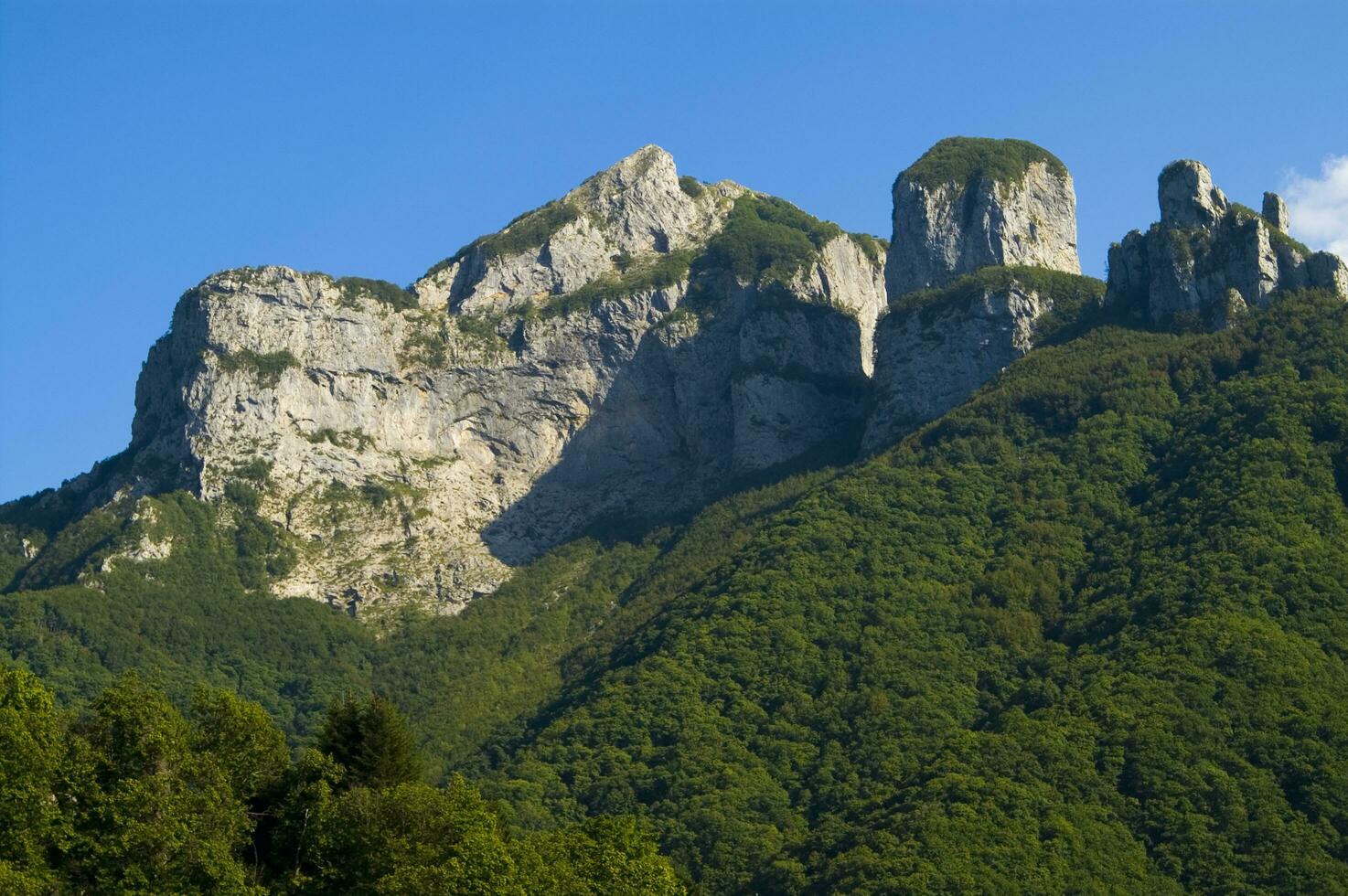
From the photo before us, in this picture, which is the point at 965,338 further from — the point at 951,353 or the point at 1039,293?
the point at 1039,293

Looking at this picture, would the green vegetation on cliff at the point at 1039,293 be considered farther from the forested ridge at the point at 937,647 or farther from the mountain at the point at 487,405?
the forested ridge at the point at 937,647

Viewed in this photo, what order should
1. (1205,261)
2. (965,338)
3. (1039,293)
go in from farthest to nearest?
(1039,293) < (965,338) < (1205,261)

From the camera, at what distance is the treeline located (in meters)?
64.1

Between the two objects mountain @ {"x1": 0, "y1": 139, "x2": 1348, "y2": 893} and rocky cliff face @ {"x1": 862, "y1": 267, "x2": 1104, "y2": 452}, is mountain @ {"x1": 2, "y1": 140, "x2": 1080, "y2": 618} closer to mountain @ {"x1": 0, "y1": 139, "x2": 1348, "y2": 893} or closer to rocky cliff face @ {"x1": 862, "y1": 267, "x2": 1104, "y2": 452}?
mountain @ {"x1": 0, "y1": 139, "x2": 1348, "y2": 893}

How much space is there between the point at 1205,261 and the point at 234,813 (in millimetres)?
115111

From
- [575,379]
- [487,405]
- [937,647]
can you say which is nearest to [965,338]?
[575,379]

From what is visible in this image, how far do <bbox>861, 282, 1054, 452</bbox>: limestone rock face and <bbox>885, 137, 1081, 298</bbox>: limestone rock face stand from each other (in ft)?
42.4

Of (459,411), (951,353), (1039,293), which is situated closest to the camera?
(951,353)

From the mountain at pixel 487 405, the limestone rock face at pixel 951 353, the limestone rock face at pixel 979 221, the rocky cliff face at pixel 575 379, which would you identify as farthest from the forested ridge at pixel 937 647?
the limestone rock face at pixel 979 221

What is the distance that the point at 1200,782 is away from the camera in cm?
10956

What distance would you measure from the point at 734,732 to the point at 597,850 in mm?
53427

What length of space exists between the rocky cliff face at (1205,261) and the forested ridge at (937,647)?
3.45m

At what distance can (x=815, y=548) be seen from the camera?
15138 centimetres

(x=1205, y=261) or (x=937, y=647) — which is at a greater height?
(x=1205, y=261)
